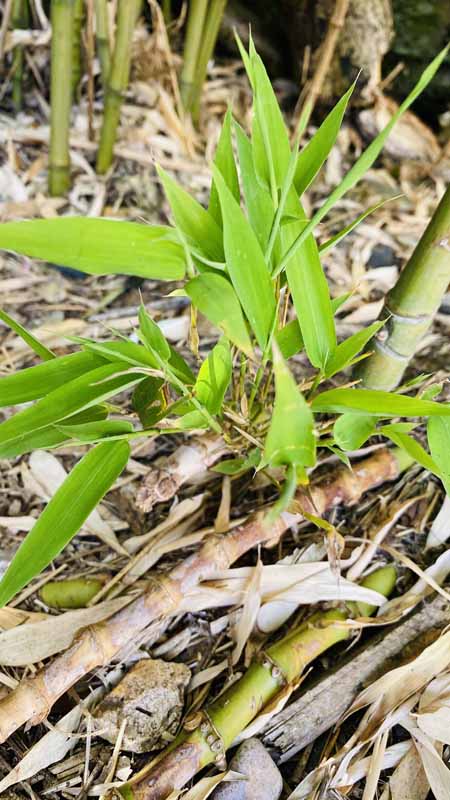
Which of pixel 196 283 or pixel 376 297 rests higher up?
pixel 196 283

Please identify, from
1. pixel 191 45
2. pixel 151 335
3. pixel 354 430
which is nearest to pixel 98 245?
pixel 151 335

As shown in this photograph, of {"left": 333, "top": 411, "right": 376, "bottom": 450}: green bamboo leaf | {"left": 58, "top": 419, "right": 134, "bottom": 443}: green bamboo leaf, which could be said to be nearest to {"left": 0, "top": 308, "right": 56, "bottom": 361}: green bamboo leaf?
{"left": 58, "top": 419, "right": 134, "bottom": 443}: green bamboo leaf

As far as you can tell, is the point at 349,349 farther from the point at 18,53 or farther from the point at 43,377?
the point at 18,53

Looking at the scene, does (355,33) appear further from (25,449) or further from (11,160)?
(25,449)

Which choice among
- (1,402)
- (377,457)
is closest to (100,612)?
(1,402)

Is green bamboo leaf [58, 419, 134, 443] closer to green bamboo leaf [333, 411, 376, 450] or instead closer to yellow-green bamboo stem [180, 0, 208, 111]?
green bamboo leaf [333, 411, 376, 450]

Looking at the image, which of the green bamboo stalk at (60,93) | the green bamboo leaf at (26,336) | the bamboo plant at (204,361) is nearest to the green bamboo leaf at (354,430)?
the bamboo plant at (204,361)
